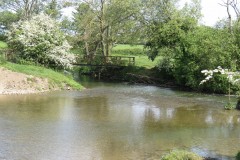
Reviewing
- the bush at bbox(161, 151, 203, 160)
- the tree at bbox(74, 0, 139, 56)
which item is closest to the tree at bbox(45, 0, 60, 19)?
the tree at bbox(74, 0, 139, 56)

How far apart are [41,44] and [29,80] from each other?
777 cm

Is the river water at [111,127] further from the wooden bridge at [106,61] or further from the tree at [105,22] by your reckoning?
the tree at [105,22]

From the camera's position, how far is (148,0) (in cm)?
5103

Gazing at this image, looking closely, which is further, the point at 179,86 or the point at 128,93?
the point at 179,86

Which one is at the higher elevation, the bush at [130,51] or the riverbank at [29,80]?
the bush at [130,51]

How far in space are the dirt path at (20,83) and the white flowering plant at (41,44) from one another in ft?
22.3

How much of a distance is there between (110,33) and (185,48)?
58.0ft

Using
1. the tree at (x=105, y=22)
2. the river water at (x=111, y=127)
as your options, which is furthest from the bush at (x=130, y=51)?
the river water at (x=111, y=127)

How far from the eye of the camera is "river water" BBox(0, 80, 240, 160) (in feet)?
52.5

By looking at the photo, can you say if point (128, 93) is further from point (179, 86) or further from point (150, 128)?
point (150, 128)

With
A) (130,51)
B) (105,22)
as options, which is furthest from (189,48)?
(130,51)

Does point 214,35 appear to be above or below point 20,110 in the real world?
above

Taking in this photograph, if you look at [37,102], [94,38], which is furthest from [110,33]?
[37,102]

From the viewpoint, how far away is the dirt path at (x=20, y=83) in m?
32.3
